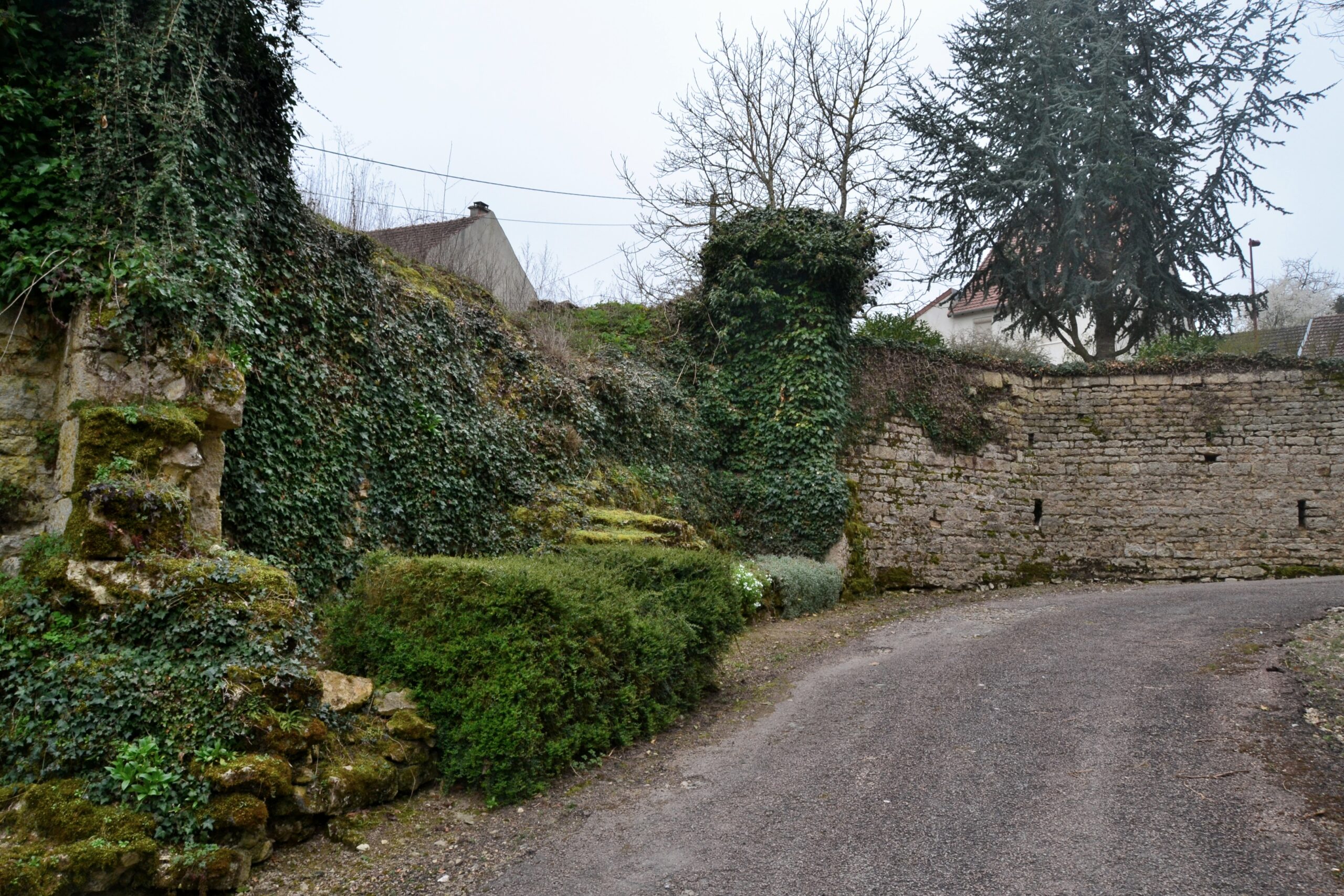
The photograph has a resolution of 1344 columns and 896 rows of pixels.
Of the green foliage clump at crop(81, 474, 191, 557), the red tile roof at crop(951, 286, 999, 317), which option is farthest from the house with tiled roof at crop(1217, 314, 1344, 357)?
the green foliage clump at crop(81, 474, 191, 557)

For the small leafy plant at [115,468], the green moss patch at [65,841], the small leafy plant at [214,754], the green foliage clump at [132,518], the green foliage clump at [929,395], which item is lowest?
the green moss patch at [65,841]

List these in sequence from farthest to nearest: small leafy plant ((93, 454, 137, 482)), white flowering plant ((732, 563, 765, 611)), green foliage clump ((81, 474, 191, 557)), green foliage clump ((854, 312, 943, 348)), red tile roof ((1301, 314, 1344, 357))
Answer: red tile roof ((1301, 314, 1344, 357)) → green foliage clump ((854, 312, 943, 348)) → white flowering plant ((732, 563, 765, 611)) → small leafy plant ((93, 454, 137, 482)) → green foliage clump ((81, 474, 191, 557))

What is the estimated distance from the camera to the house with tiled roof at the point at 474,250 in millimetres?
11711

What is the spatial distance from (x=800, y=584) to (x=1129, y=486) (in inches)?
280

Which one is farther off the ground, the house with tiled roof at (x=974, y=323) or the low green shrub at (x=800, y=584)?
the house with tiled roof at (x=974, y=323)

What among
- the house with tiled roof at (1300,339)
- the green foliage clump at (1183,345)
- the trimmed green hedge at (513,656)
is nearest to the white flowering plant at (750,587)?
the trimmed green hedge at (513,656)

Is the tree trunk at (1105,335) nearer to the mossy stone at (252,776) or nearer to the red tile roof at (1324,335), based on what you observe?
the red tile roof at (1324,335)

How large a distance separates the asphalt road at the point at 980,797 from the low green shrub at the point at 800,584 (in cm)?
296

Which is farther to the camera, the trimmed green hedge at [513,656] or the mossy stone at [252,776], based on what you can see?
the trimmed green hedge at [513,656]

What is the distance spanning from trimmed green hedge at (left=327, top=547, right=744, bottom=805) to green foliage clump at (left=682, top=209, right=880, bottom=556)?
6472mm

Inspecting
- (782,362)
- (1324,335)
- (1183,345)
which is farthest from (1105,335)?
(1324,335)

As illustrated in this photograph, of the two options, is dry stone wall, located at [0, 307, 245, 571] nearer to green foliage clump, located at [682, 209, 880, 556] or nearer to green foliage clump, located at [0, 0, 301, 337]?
green foliage clump, located at [0, 0, 301, 337]

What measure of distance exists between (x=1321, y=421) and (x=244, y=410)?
52.8 feet

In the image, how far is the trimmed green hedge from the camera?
484cm
